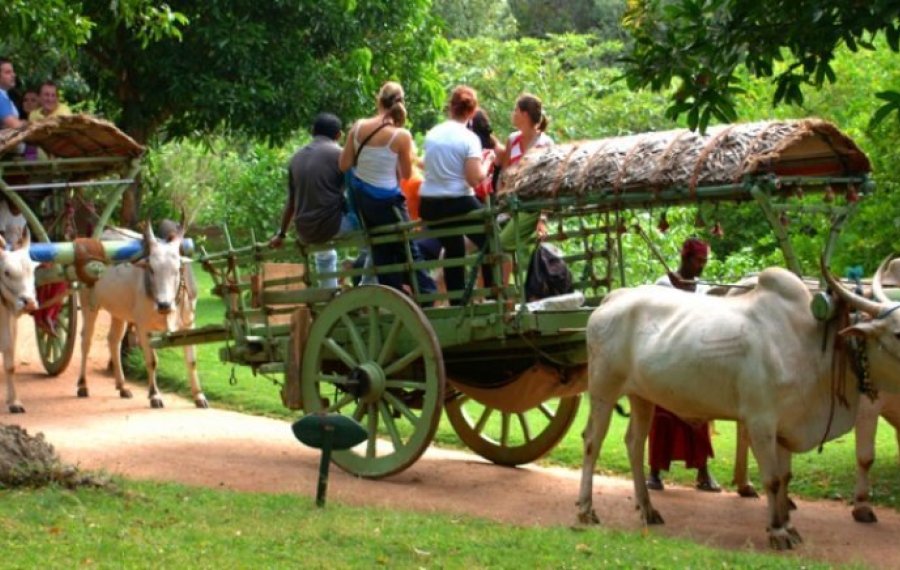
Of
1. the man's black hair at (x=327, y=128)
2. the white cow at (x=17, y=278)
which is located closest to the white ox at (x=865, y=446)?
the man's black hair at (x=327, y=128)

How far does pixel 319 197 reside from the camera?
457 inches

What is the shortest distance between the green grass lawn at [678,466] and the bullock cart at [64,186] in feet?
6.09

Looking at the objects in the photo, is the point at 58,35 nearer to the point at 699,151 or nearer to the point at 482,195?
the point at 482,195

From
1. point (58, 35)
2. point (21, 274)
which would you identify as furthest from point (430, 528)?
point (21, 274)

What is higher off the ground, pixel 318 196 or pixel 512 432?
pixel 318 196

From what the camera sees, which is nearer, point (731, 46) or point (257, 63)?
point (731, 46)

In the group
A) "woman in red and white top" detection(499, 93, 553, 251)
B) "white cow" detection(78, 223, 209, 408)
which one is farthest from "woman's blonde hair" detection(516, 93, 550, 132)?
"white cow" detection(78, 223, 209, 408)

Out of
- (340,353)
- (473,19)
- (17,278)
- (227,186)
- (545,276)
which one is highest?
(473,19)

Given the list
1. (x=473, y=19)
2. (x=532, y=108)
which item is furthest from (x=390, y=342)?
(x=473, y=19)

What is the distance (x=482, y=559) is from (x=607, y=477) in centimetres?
402

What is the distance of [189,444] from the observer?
1254 cm

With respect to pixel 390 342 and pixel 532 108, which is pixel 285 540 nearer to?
pixel 390 342

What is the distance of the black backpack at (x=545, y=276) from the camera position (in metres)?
10.9

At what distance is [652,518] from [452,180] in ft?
9.16
